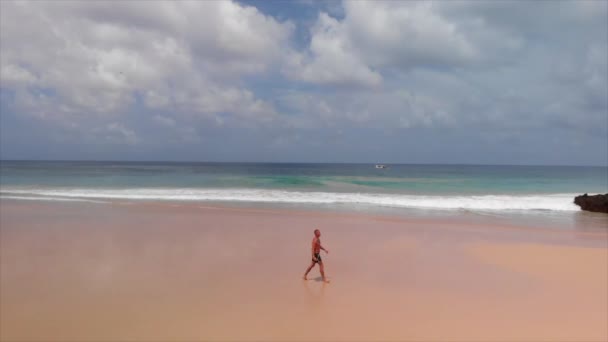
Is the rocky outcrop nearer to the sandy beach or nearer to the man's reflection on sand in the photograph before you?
the sandy beach

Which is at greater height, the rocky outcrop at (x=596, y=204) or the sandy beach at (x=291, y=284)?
the rocky outcrop at (x=596, y=204)

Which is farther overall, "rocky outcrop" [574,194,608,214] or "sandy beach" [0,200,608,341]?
"rocky outcrop" [574,194,608,214]

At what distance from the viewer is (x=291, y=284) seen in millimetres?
8430

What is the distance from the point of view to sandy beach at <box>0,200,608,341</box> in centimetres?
641

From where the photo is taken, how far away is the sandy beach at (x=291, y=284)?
6.41 meters

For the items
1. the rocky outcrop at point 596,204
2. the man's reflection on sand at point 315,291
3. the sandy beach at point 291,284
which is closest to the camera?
the sandy beach at point 291,284

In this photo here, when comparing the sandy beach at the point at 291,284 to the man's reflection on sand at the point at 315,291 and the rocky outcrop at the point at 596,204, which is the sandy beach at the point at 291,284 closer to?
the man's reflection on sand at the point at 315,291

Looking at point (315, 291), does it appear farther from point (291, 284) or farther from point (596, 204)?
point (596, 204)

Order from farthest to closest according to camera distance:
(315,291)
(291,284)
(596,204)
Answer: (596,204) → (291,284) → (315,291)

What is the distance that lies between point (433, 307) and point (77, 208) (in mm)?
18835

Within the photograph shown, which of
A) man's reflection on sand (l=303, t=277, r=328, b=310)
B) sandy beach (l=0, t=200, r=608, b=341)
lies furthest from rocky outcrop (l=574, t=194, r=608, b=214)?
man's reflection on sand (l=303, t=277, r=328, b=310)

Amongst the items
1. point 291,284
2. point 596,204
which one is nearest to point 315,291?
point 291,284

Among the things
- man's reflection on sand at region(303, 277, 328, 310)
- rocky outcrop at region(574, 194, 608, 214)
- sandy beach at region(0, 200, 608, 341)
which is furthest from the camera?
rocky outcrop at region(574, 194, 608, 214)

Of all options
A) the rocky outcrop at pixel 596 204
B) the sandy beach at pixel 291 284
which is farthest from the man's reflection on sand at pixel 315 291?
the rocky outcrop at pixel 596 204
